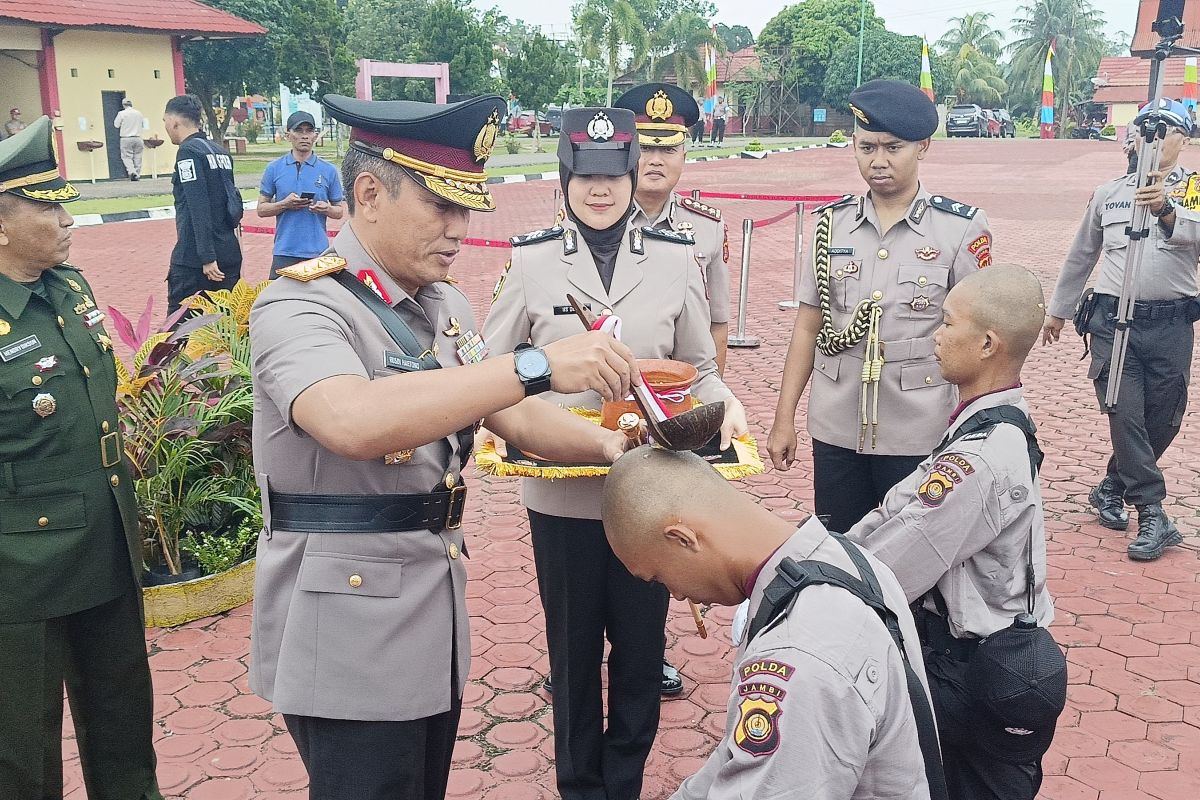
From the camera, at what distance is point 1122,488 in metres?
5.64

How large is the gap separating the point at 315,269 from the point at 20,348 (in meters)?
1.36

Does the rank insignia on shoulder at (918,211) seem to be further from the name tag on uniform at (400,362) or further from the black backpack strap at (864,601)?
the name tag on uniform at (400,362)

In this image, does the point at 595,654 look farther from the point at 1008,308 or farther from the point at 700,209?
the point at 700,209

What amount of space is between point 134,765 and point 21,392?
1231mm

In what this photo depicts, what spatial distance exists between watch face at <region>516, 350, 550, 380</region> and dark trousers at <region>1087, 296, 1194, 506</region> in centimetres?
461

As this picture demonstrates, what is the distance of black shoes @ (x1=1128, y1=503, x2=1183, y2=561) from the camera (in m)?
5.28

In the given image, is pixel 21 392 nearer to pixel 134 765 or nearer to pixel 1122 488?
pixel 134 765

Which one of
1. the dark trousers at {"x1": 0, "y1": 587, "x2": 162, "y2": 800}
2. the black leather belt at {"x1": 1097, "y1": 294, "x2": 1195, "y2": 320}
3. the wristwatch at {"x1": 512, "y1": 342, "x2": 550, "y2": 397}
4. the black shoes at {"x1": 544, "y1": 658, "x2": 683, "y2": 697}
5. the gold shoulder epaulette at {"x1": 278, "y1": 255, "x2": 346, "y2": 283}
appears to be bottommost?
the black shoes at {"x1": 544, "y1": 658, "x2": 683, "y2": 697}

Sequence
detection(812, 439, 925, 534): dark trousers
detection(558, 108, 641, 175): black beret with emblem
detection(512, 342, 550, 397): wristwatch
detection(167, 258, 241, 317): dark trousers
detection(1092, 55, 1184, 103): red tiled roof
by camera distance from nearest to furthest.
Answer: detection(512, 342, 550, 397): wristwatch
detection(558, 108, 641, 175): black beret with emblem
detection(812, 439, 925, 534): dark trousers
detection(167, 258, 241, 317): dark trousers
detection(1092, 55, 1184, 103): red tiled roof

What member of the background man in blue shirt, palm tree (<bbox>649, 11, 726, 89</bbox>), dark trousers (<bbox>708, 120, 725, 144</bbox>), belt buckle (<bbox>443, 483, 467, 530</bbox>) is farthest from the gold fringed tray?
palm tree (<bbox>649, 11, 726, 89</bbox>)

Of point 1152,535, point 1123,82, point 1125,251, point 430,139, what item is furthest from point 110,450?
point 1123,82

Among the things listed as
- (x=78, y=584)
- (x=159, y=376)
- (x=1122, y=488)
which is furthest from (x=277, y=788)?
(x=1122, y=488)

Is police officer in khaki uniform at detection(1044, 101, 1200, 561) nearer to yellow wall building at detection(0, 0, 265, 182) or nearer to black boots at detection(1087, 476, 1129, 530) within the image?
black boots at detection(1087, 476, 1129, 530)

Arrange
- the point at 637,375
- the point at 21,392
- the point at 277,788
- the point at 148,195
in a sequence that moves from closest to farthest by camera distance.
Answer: the point at 637,375 < the point at 21,392 < the point at 277,788 < the point at 148,195
